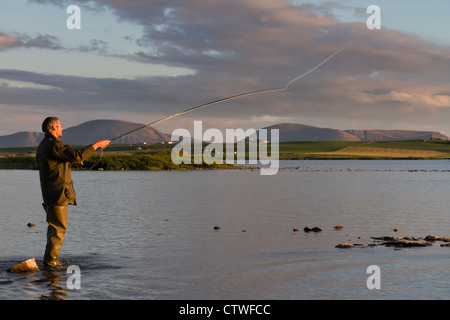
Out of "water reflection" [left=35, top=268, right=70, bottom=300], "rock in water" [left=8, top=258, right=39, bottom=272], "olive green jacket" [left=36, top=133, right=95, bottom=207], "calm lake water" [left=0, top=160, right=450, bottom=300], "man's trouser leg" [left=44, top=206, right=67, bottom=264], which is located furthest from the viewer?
"rock in water" [left=8, top=258, right=39, bottom=272]

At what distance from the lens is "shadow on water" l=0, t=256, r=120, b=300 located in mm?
10164

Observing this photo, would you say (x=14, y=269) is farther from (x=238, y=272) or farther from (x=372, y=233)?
(x=372, y=233)

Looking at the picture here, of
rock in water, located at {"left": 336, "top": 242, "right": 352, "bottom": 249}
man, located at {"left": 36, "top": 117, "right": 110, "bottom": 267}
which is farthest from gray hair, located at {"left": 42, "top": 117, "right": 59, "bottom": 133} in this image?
rock in water, located at {"left": 336, "top": 242, "right": 352, "bottom": 249}

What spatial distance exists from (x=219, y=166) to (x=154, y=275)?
83.0m

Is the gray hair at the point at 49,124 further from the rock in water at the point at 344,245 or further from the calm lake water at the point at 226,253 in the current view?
the rock in water at the point at 344,245

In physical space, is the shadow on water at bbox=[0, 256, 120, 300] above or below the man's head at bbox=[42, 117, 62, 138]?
below

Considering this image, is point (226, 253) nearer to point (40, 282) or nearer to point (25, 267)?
point (25, 267)

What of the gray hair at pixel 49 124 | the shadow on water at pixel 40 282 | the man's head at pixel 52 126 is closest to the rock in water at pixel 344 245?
the shadow on water at pixel 40 282

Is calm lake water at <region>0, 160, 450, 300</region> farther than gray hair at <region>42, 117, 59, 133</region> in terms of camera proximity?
No

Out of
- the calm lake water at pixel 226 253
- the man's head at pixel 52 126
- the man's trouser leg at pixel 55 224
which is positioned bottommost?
the calm lake water at pixel 226 253

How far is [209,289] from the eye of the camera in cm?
1105

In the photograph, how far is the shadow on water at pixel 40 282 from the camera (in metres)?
10.2

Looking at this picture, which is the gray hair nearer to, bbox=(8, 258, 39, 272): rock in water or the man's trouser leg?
the man's trouser leg
